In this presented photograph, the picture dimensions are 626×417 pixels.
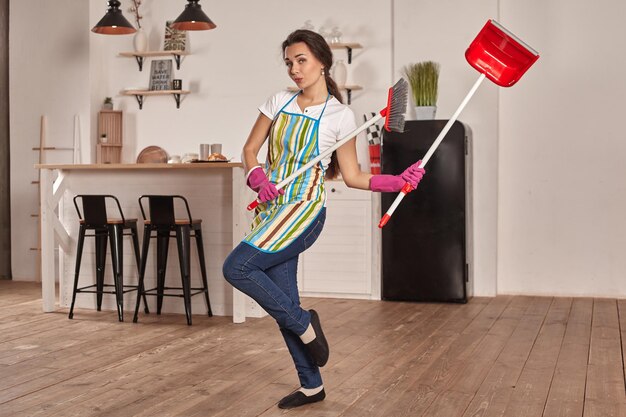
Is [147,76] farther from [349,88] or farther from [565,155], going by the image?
[565,155]

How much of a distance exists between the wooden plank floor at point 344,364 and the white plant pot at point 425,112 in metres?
1.44

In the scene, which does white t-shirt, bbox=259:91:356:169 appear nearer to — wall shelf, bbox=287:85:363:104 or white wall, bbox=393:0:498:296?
white wall, bbox=393:0:498:296

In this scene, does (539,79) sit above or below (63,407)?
above

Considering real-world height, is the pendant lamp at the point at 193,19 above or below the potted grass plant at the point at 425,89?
above

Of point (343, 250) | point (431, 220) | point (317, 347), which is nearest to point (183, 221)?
point (343, 250)

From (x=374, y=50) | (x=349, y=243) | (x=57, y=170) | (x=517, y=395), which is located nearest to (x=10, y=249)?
(x=57, y=170)

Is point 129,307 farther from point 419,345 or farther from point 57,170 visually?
point 419,345

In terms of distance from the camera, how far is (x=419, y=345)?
4523 mm

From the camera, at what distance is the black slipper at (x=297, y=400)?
324 centimetres

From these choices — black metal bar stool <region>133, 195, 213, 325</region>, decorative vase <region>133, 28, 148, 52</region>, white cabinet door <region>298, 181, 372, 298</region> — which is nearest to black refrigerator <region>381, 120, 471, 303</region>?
white cabinet door <region>298, 181, 372, 298</region>

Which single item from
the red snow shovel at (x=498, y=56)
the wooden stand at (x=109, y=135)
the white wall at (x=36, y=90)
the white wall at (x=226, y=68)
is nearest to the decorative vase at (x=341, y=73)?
the white wall at (x=226, y=68)

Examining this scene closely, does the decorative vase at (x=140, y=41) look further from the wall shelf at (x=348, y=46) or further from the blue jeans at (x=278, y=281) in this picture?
the blue jeans at (x=278, y=281)

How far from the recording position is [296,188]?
314cm

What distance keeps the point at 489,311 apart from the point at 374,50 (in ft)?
7.84
